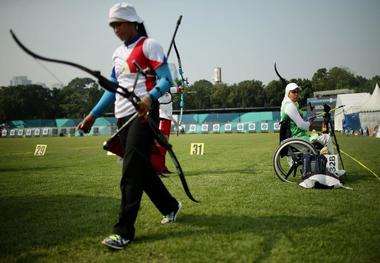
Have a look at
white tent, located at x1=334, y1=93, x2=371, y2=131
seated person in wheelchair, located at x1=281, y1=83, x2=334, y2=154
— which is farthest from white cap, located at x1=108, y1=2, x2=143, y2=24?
white tent, located at x1=334, y1=93, x2=371, y2=131

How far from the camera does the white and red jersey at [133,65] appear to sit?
3580 mm

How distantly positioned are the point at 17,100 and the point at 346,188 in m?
82.0

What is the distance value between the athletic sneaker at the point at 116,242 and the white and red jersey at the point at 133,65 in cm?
132

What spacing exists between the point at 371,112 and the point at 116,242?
1260 inches

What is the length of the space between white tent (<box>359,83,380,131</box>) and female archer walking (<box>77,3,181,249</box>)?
3036 cm

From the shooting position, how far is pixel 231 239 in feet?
11.3

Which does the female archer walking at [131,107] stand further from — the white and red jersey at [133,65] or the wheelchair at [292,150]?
the wheelchair at [292,150]

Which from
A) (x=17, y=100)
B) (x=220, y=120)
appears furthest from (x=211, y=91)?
(x=17, y=100)

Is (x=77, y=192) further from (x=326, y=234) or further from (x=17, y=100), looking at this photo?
(x=17, y=100)

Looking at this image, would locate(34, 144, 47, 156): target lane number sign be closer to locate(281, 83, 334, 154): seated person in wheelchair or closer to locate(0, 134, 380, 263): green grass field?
locate(0, 134, 380, 263): green grass field

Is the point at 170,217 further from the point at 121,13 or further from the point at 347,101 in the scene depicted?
the point at 347,101

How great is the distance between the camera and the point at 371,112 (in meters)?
30.1

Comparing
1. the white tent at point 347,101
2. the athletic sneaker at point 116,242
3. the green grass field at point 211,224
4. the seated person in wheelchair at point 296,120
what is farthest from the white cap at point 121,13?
the white tent at point 347,101

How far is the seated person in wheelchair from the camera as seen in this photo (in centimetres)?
646
